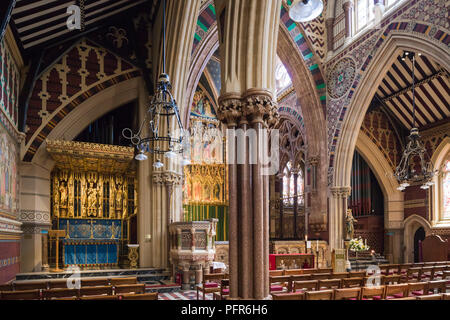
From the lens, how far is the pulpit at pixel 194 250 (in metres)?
10.5

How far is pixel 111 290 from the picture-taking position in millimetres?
5664

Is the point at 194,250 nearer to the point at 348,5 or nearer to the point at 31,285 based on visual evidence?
the point at 31,285

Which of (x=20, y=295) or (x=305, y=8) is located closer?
(x=305, y=8)

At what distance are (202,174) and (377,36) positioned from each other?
9.36m

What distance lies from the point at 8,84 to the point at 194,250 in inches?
252

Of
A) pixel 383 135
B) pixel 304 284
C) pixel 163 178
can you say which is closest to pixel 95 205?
pixel 163 178

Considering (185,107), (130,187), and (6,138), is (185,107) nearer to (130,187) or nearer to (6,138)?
(130,187)

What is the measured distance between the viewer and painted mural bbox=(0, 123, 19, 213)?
9.16 metres

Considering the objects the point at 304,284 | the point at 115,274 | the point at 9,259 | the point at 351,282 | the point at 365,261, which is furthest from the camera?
the point at 365,261

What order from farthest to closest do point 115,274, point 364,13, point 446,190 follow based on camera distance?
point 446,190 < point 364,13 < point 115,274

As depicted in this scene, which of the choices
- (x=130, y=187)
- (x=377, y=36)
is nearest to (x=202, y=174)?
(x=130, y=187)

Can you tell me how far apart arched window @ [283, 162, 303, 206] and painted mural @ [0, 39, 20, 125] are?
42.3ft

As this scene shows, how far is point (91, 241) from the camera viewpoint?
45.0 ft

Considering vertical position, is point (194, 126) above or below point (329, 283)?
above
